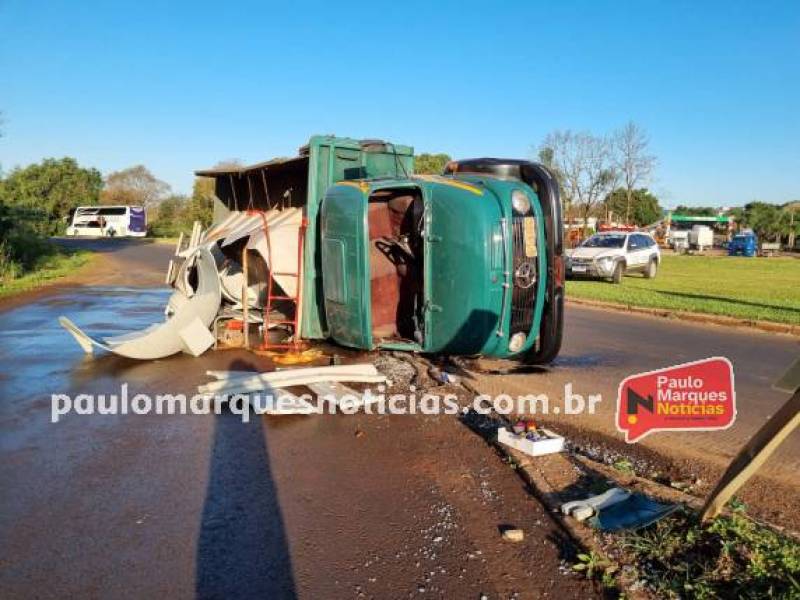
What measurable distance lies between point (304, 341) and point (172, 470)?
4722 mm

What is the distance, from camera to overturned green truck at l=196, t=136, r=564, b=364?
6.31m

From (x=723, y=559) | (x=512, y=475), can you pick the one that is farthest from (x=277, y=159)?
(x=723, y=559)

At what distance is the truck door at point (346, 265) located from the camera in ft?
23.1

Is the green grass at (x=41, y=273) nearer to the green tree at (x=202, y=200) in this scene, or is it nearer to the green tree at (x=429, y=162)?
the green tree at (x=202, y=200)

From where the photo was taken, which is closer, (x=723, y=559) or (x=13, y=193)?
(x=723, y=559)

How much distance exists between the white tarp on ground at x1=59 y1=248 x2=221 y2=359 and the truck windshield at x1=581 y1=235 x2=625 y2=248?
15880 mm

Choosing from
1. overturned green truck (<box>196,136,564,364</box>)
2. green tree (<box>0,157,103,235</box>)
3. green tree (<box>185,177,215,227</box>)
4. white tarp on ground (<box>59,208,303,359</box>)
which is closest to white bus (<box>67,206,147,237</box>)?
green tree (<box>0,157,103,235</box>)

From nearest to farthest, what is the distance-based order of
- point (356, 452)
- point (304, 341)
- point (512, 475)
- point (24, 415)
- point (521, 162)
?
point (512, 475) → point (356, 452) → point (24, 415) → point (521, 162) → point (304, 341)

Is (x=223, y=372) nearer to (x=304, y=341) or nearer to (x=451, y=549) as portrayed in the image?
(x=304, y=341)

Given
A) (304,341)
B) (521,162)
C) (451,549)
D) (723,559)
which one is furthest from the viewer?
(304,341)

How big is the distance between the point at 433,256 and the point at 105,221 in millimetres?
55252

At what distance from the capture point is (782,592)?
2.74 metres

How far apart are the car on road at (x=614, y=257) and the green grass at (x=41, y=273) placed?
16.3 meters

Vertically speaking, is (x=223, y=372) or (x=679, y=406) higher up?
(x=679, y=406)
